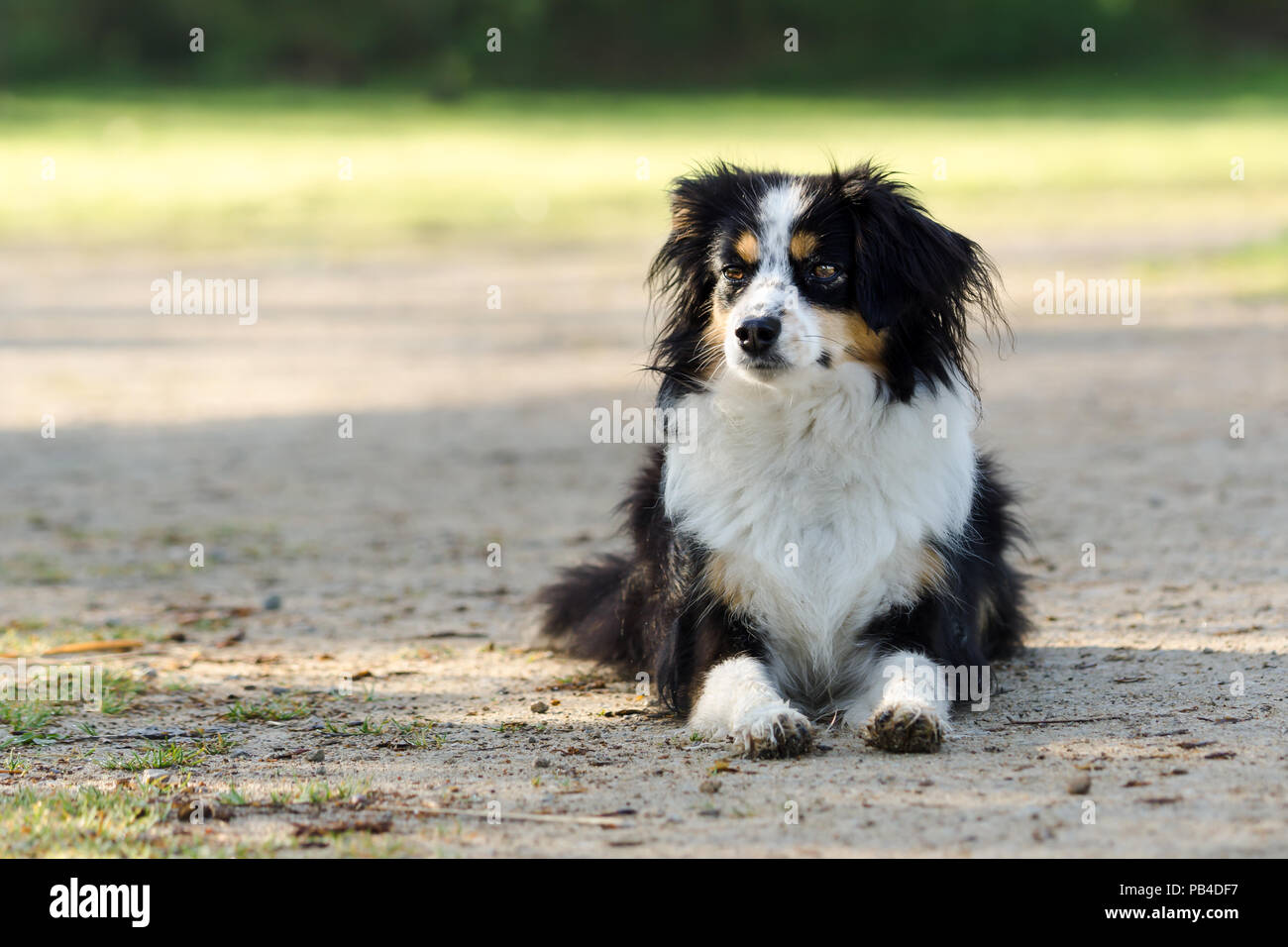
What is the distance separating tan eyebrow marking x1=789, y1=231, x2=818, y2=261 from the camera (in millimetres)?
5605

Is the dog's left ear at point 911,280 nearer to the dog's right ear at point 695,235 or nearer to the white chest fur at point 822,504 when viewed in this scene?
the white chest fur at point 822,504

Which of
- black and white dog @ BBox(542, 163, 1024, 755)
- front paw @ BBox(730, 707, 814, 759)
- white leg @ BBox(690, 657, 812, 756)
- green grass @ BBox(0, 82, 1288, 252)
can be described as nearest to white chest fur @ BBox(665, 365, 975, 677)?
black and white dog @ BBox(542, 163, 1024, 755)

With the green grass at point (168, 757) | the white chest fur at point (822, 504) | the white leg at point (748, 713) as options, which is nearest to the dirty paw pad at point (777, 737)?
the white leg at point (748, 713)

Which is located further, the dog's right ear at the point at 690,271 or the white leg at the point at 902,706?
the dog's right ear at the point at 690,271

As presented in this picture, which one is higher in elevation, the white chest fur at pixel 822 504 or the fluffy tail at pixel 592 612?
the white chest fur at pixel 822 504

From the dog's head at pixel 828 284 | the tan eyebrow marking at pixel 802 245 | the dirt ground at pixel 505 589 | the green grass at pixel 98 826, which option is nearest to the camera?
the green grass at pixel 98 826

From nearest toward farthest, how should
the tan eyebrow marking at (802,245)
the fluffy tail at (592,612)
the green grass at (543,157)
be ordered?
the tan eyebrow marking at (802,245)
the fluffy tail at (592,612)
the green grass at (543,157)

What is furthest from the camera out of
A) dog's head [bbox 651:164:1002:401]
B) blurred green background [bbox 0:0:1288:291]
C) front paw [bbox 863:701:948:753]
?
blurred green background [bbox 0:0:1288:291]

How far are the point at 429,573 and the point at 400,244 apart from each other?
14.7 meters

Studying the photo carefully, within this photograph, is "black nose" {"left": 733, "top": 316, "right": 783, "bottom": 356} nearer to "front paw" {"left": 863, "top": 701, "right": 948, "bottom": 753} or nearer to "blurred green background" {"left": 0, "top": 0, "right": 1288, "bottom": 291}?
"front paw" {"left": 863, "top": 701, "right": 948, "bottom": 753}

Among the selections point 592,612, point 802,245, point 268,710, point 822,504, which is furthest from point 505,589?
point 802,245

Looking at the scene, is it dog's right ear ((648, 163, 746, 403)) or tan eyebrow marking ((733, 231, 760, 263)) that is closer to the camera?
tan eyebrow marking ((733, 231, 760, 263))

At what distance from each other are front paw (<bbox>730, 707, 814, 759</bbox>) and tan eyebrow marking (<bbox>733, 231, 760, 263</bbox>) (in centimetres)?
156

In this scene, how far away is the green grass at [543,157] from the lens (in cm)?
2433
